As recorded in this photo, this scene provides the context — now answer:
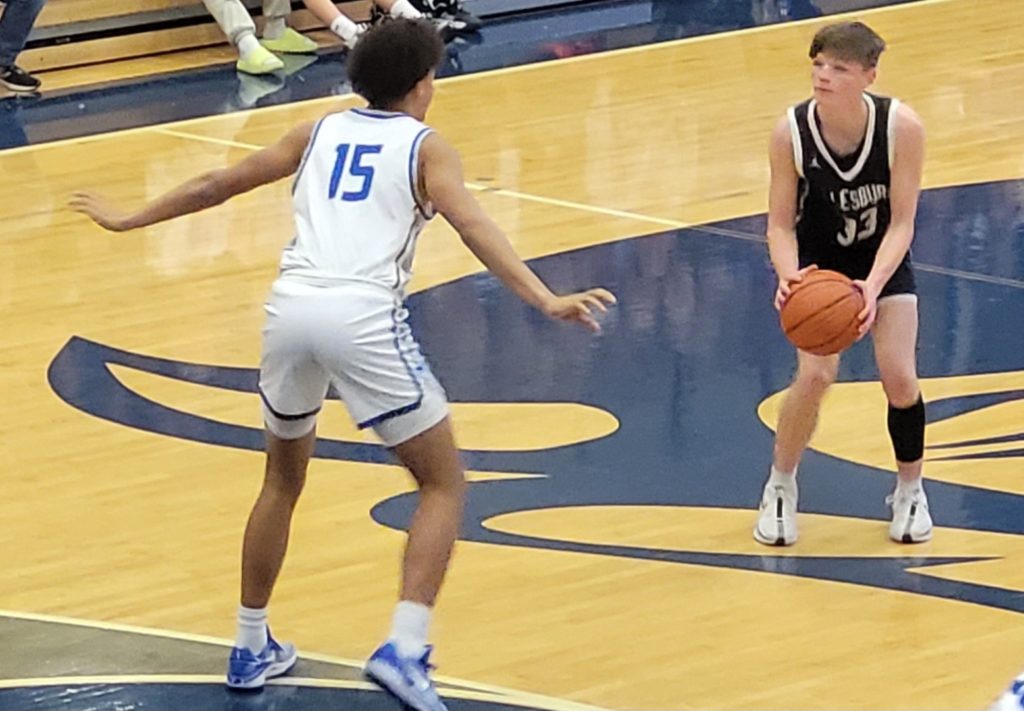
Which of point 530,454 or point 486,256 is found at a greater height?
point 486,256

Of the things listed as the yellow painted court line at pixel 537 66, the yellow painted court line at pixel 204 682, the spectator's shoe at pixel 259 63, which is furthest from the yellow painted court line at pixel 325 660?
the spectator's shoe at pixel 259 63

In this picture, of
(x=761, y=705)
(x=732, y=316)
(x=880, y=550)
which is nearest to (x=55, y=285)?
(x=732, y=316)

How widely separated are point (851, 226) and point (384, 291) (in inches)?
60.9

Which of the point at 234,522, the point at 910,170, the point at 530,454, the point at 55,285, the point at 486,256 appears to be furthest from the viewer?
the point at 55,285

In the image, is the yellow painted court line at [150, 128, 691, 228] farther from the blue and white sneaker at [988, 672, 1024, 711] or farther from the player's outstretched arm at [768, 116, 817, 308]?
the blue and white sneaker at [988, 672, 1024, 711]

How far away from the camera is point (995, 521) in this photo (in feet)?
19.7

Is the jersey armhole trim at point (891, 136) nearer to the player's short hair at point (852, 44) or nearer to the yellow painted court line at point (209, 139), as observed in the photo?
the player's short hair at point (852, 44)

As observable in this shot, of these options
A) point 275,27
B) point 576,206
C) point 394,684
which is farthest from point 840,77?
point 275,27

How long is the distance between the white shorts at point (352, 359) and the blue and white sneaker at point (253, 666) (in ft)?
1.87

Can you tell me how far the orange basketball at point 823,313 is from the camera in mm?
5504

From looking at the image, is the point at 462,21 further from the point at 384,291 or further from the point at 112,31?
the point at 384,291

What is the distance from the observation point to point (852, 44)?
5594 millimetres

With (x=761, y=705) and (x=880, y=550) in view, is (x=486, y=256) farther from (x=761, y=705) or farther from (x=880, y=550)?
(x=880, y=550)

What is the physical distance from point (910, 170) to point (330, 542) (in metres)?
1.78
